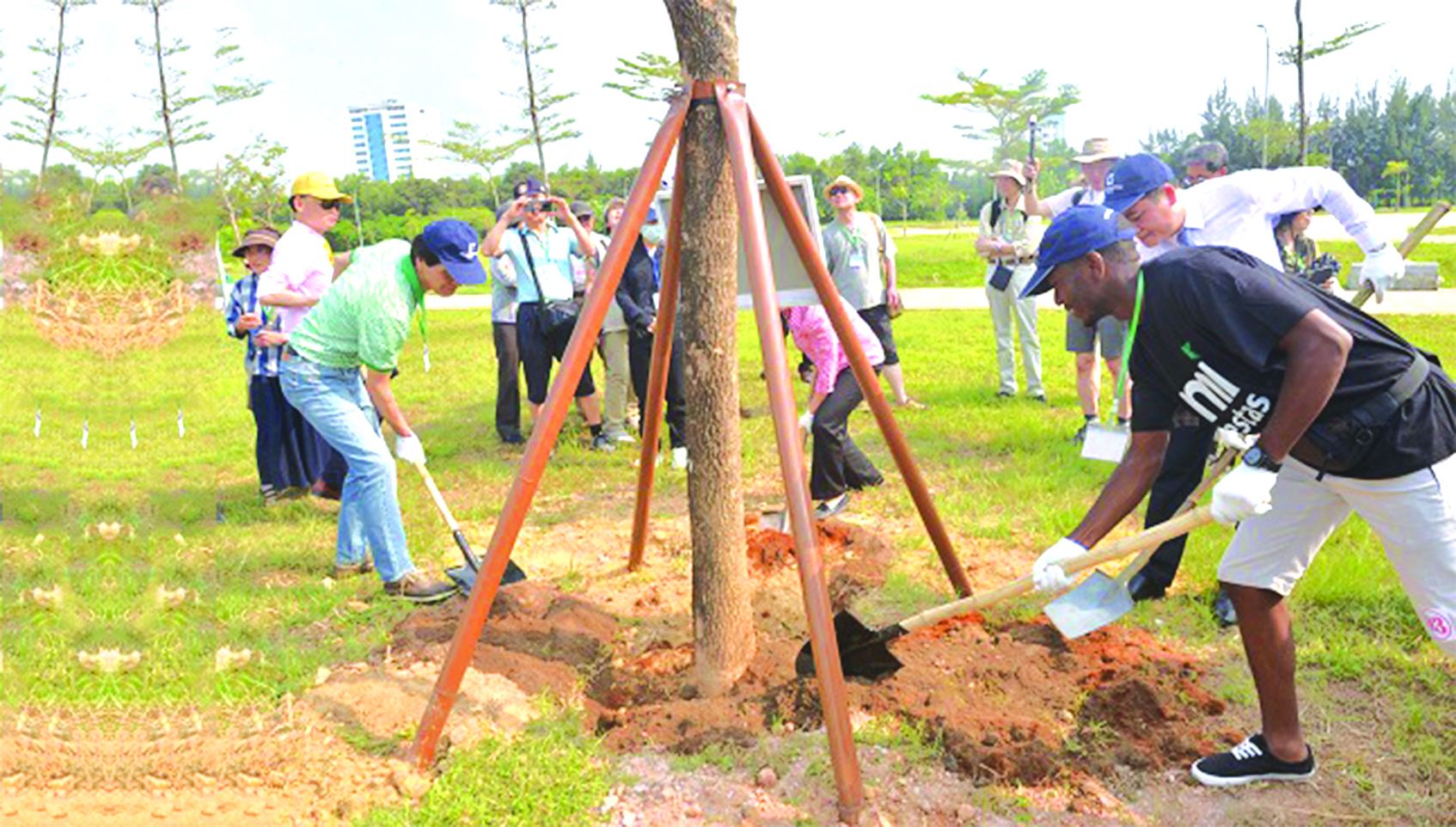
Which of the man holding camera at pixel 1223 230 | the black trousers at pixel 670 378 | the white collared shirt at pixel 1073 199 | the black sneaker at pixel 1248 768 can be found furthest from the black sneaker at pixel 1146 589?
the black trousers at pixel 670 378

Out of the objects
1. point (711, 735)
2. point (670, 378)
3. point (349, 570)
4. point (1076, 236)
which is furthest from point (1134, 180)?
point (349, 570)

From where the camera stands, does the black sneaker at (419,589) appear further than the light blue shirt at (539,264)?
No

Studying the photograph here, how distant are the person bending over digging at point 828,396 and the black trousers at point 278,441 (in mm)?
3388

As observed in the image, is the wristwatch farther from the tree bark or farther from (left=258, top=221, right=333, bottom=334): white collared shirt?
the tree bark

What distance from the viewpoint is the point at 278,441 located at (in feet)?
22.4

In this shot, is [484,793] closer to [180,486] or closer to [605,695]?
[605,695]

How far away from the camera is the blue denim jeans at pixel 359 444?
15.9ft

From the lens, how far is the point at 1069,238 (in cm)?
294

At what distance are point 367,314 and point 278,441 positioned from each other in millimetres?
2821

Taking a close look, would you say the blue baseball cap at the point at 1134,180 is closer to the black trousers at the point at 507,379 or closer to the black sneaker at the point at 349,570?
the black sneaker at the point at 349,570

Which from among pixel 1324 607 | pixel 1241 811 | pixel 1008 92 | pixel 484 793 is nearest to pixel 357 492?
pixel 484 793

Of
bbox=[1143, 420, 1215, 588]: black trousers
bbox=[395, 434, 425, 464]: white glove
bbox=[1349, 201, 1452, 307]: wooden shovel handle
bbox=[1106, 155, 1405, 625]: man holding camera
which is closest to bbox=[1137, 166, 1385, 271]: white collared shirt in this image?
bbox=[1106, 155, 1405, 625]: man holding camera

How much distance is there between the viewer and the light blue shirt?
A: 24.8 feet

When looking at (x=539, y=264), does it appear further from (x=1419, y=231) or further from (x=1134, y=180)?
(x=1419, y=231)
